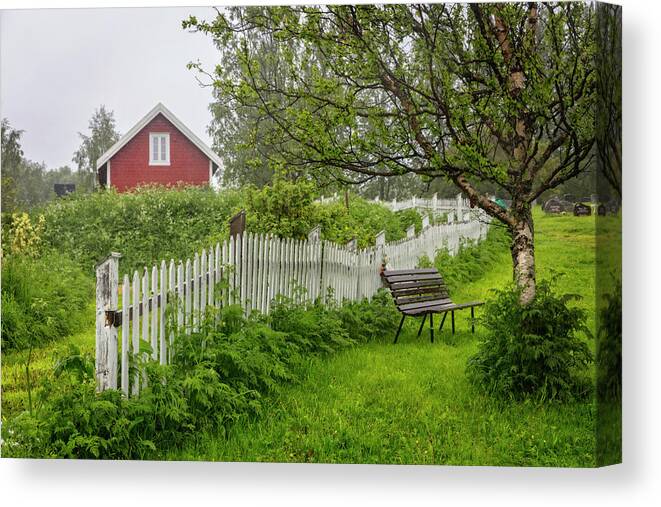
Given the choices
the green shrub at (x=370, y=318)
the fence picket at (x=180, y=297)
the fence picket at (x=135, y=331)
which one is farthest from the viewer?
the green shrub at (x=370, y=318)

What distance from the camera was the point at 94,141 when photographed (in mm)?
5773

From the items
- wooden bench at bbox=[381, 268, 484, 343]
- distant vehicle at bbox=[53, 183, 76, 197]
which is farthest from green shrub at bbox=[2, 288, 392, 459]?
distant vehicle at bbox=[53, 183, 76, 197]

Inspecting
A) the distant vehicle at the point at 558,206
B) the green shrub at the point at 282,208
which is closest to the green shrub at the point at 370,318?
the green shrub at the point at 282,208

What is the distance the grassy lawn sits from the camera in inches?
209

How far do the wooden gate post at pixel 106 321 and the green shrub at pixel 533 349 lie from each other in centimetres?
245

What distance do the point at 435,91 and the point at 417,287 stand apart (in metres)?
1.56

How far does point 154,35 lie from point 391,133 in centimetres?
183

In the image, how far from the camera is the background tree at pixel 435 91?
536cm

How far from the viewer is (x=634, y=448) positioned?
5.50 metres

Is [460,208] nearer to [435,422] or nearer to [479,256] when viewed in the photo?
[479,256]

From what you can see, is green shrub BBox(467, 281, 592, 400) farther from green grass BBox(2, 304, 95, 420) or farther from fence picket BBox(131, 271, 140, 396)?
green grass BBox(2, 304, 95, 420)

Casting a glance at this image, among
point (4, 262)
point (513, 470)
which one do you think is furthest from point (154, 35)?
point (513, 470)

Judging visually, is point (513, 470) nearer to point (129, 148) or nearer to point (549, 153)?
point (549, 153)

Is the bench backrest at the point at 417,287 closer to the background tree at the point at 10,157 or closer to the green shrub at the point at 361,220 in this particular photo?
the green shrub at the point at 361,220
